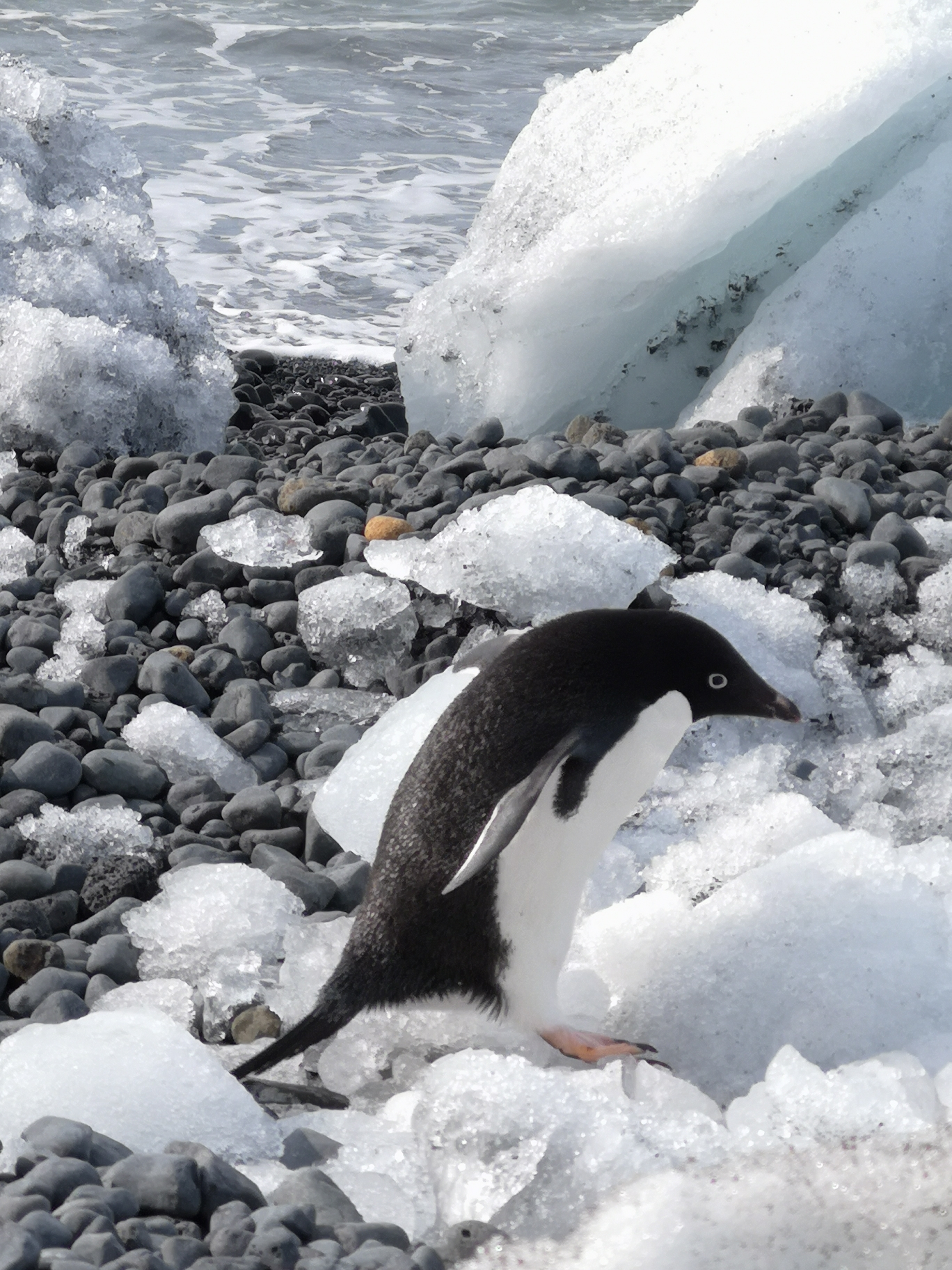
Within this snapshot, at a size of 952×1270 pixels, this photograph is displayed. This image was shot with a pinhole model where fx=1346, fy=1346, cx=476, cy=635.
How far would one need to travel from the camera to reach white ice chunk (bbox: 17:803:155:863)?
2543 millimetres

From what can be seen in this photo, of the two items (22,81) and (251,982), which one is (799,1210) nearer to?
(251,982)

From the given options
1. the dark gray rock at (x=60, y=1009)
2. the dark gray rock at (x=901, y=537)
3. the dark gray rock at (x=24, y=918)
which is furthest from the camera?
the dark gray rock at (x=901, y=537)

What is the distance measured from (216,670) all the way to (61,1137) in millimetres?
1741

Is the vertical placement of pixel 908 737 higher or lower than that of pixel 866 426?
lower

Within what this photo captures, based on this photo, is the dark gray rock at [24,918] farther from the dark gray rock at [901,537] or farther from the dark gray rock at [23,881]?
the dark gray rock at [901,537]

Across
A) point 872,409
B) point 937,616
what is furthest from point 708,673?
point 872,409

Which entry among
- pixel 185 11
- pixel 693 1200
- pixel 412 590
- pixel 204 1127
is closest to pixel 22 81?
pixel 412 590

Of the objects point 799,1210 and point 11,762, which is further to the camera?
point 11,762

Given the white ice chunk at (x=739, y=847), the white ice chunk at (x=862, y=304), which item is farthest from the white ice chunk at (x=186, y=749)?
the white ice chunk at (x=862, y=304)

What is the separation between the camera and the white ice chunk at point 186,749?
2844mm

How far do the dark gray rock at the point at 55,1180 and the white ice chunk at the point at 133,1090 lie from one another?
0.18m

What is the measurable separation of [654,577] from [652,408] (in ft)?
6.24

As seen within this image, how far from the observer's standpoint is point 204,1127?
5.45ft

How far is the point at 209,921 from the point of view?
2.28 meters
